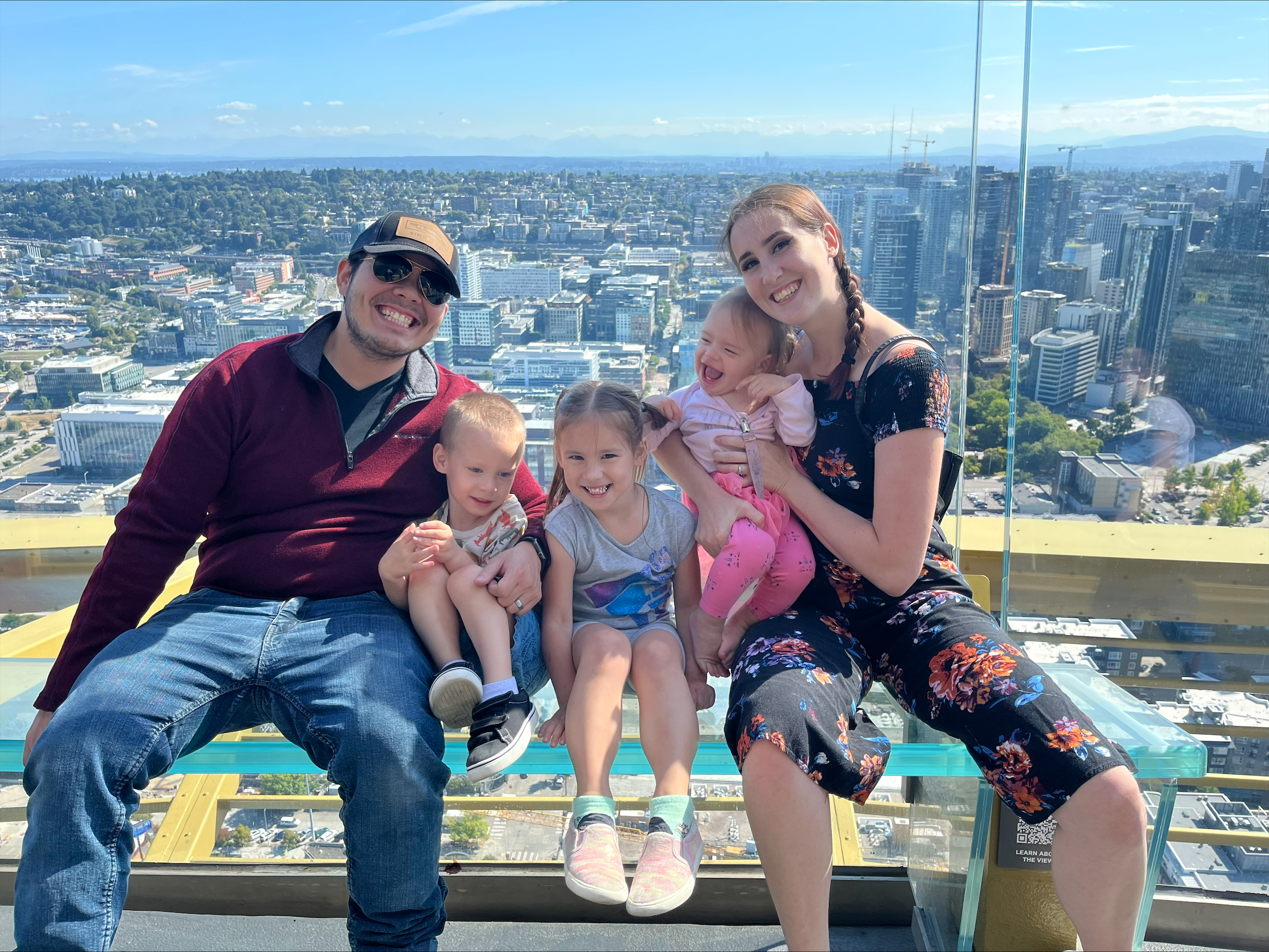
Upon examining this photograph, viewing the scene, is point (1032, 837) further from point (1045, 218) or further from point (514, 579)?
point (1045, 218)

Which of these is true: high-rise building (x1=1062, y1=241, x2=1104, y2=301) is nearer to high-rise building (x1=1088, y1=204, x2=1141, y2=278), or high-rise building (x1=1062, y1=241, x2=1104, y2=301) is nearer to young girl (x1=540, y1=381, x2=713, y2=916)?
high-rise building (x1=1088, y1=204, x2=1141, y2=278)

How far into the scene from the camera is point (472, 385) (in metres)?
2.01

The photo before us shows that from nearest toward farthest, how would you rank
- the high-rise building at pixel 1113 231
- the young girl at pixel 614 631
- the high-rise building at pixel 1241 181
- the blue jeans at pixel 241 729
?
the blue jeans at pixel 241 729 < the young girl at pixel 614 631 < the high-rise building at pixel 1113 231 < the high-rise building at pixel 1241 181

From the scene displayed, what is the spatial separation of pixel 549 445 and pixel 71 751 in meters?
1.10

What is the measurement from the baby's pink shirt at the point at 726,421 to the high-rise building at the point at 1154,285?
47.5 inches

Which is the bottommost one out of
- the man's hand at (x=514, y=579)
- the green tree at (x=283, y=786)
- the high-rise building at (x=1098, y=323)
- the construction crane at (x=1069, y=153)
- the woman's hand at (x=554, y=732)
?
the green tree at (x=283, y=786)

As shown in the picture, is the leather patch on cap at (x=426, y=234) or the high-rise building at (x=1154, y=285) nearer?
the leather patch on cap at (x=426, y=234)

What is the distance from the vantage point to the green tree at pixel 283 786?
6.04 ft

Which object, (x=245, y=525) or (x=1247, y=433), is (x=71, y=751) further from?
(x=1247, y=433)

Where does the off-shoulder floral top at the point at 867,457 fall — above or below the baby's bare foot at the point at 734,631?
above

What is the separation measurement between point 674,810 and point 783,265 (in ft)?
3.52

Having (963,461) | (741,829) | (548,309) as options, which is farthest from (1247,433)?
(548,309)

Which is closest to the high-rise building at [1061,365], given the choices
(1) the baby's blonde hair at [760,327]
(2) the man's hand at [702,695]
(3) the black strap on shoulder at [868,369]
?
(3) the black strap on shoulder at [868,369]

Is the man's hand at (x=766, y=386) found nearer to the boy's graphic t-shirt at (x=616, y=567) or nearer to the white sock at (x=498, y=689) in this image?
the boy's graphic t-shirt at (x=616, y=567)
